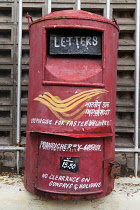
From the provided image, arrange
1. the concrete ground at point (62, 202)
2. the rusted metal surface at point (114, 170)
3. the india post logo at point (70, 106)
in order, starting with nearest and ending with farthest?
the india post logo at point (70, 106)
the rusted metal surface at point (114, 170)
the concrete ground at point (62, 202)

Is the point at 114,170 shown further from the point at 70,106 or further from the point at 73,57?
the point at 73,57

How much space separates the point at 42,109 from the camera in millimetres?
2977

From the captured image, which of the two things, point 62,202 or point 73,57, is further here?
point 62,202

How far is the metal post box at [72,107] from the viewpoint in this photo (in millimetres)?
2891

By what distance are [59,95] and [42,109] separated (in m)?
0.28

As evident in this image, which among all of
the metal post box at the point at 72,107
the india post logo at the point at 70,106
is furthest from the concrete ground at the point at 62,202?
the india post logo at the point at 70,106

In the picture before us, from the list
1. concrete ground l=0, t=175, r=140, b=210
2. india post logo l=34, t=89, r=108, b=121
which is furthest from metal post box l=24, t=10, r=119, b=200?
concrete ground l=0, t=175, r=140, b=210

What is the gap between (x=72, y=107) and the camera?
2871 millimetres

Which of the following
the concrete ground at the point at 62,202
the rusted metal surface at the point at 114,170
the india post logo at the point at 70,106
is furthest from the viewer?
the concrete ground at the point at 62,202

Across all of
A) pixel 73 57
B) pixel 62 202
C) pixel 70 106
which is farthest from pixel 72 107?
pixel 62 202

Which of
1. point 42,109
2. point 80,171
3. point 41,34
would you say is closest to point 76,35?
point 41,34

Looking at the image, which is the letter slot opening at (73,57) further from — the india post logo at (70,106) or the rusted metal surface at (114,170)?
the rusted metal surface at (114,170)

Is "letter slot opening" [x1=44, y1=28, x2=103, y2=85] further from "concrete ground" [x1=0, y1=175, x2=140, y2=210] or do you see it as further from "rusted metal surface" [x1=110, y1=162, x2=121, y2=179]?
"concrete ground" [x1=0, y1=175, x2=140, y2=210]

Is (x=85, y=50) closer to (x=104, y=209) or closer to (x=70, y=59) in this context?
(x=70, y=59)
